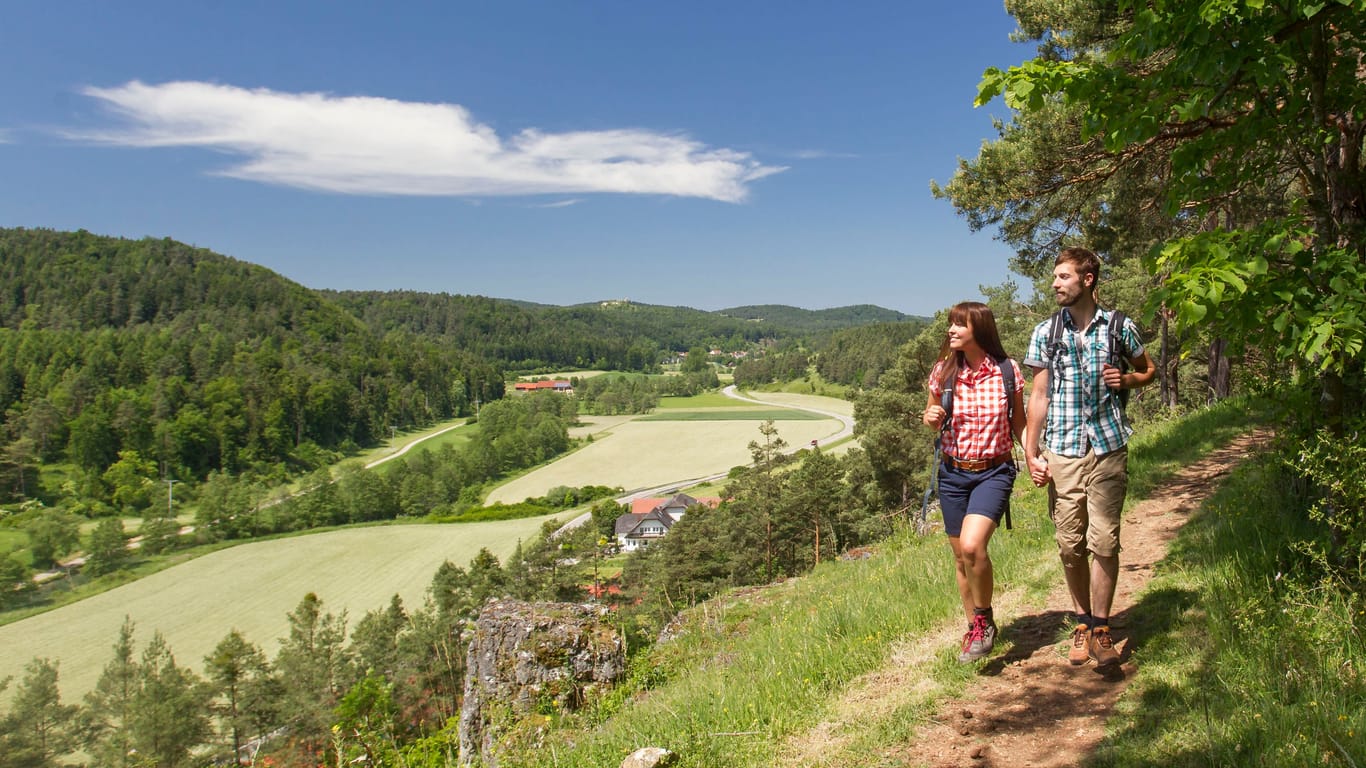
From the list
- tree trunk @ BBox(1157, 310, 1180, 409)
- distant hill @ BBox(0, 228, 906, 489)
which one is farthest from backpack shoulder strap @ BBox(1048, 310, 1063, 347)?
distant hill @ BBox(0, 228, 906, 489)

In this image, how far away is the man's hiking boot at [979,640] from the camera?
12.1 ft

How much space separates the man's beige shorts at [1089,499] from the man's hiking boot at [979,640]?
1.84 ft

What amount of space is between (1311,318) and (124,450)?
116 meters

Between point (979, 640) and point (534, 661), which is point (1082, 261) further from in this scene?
A: point (534, 661)

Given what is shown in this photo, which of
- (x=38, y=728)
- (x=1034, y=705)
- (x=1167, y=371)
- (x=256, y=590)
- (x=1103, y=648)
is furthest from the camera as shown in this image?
(x=256, y=590)

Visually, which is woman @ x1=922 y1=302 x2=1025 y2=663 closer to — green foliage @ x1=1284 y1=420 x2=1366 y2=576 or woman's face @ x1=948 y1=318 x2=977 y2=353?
woman's face @ x1=948 y1=318 x2=977 y2=353

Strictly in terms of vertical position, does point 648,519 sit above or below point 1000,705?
below

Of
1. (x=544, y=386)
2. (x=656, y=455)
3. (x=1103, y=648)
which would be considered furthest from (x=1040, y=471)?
(x=544, y=386)

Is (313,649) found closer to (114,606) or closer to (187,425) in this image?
(114,606)

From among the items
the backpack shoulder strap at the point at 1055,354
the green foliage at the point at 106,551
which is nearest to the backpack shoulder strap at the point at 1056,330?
the backpack shoulder strap at the point at 1055,354

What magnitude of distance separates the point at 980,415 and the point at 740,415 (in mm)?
107720

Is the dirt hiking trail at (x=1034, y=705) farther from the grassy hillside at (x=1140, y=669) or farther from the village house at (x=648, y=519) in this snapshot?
the village house at (x=648, y=519)

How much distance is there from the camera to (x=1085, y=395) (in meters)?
3.38

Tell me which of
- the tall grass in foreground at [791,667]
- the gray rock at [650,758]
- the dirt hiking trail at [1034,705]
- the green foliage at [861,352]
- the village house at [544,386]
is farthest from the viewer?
the village house at [544,386]
